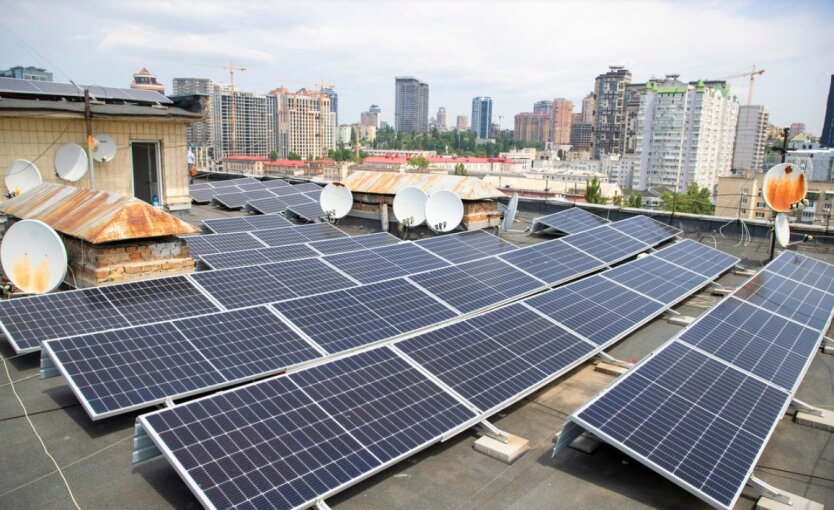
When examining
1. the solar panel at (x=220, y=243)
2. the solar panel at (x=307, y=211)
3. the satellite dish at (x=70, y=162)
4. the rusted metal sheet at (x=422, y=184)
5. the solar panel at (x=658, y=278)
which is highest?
the satellite dish at (x=70, y=162)

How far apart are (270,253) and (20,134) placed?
12.0 metres

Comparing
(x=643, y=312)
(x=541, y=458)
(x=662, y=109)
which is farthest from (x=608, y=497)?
(x=662, y=109)

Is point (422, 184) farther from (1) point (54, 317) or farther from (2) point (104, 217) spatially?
(1) point (54, 317)

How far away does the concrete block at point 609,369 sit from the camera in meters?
11.5

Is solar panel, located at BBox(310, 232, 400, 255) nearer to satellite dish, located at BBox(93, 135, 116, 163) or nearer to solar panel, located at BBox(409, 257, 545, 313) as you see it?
solar panel, located at BBox(409, 257, 545, 313)

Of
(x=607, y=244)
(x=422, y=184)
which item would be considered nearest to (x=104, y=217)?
(x=422, y=184)

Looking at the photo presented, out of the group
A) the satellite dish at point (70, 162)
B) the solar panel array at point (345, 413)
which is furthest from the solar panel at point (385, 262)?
the satellite dish at point (70, 162)

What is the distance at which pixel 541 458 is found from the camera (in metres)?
8.41

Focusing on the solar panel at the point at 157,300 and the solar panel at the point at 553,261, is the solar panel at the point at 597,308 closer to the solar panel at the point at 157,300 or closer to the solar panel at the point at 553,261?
the solar panel at the point at 553,261

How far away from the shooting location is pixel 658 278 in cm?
1717

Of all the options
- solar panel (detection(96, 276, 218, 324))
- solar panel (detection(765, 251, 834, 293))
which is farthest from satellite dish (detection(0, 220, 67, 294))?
solar panel (detection(765, 251, 834, 293))

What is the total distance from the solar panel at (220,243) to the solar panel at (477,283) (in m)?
7.75

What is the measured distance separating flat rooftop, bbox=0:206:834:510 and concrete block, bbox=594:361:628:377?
1.75 m

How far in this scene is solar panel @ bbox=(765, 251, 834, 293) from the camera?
1722 cm
